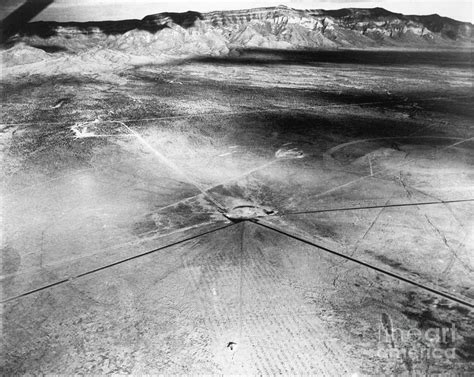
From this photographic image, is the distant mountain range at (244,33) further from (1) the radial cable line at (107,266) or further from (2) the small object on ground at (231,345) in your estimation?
(2) the small object on ground at (231,345)

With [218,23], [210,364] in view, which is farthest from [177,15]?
[210,364]

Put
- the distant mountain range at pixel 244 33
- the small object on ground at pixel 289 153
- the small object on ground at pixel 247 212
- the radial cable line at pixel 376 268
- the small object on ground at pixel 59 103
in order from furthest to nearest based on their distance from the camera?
the distant mountain range at pixel 244 33, the small object on ground at pixel 59 103, the small object on ground at pixel 289 153, the small object on ground at pixel 247 212, the radial cable line at pixel 376 268

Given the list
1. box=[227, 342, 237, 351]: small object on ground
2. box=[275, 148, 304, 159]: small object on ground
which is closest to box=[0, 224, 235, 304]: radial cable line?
box=[227, 342, 237, 351]: small object on ground

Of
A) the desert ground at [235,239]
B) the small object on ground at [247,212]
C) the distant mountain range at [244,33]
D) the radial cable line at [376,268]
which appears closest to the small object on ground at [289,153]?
the desert ground at [235,239]

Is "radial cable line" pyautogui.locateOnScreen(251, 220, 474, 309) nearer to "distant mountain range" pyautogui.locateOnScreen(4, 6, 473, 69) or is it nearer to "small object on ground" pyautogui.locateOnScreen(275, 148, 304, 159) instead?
"small object on ground" pyautogui.locateOnScreen(275, 148, 304, 159)

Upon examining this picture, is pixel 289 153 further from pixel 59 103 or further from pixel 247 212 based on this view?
pixel 59 103

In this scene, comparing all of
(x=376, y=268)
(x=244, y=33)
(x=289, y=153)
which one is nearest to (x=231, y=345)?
(x=376, y=268)

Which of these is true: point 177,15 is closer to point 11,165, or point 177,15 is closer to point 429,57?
point 429,57
